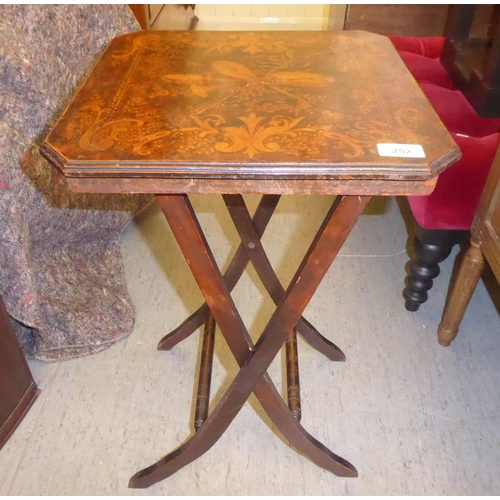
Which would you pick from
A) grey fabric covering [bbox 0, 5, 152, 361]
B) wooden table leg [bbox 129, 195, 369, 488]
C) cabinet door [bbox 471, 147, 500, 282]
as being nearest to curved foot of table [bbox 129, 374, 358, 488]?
wooden table leg [bbox 129, 195, 369, 488]

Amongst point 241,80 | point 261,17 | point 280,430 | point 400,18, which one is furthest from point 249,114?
point 261,17

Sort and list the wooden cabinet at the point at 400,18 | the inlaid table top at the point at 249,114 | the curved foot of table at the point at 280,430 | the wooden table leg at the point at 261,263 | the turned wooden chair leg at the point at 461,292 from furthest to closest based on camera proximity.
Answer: the wooden cabinet at the point at 400,18, the turned wooden chair leg at the point at 461,292, the wooden table leg at the point at 261,263, the curved foot of table at the point at 280,430, the inlaid table top at the point at 249,114

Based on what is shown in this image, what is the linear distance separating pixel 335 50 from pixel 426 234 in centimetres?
53

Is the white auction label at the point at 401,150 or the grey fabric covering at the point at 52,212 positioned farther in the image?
the grey fabric covering at the point at 52,212

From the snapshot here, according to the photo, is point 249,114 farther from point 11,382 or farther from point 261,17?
point 261,17

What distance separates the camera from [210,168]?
609 mm

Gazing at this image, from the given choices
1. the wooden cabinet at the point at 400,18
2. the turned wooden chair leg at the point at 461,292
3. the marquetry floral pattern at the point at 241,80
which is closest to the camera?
the marquetry floral pattern at the point at 241,80

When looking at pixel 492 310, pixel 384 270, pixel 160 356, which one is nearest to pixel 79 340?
pixel 160 356

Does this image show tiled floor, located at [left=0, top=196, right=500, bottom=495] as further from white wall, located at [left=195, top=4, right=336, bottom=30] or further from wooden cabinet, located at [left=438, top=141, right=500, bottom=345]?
white wall, located at [left=195, top=4, right=336, bottom=30]

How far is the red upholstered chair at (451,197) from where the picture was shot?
3.83ft

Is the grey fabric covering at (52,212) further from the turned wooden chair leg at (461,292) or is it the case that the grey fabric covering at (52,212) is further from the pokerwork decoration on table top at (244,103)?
the turned wooden chair leg at (461,292)

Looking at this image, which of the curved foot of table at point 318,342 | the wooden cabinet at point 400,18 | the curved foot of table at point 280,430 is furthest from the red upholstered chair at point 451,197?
the wooden cabinet at point 400,18

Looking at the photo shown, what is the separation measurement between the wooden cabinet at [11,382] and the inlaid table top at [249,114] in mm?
521

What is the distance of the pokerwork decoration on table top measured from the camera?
25.3 inches
